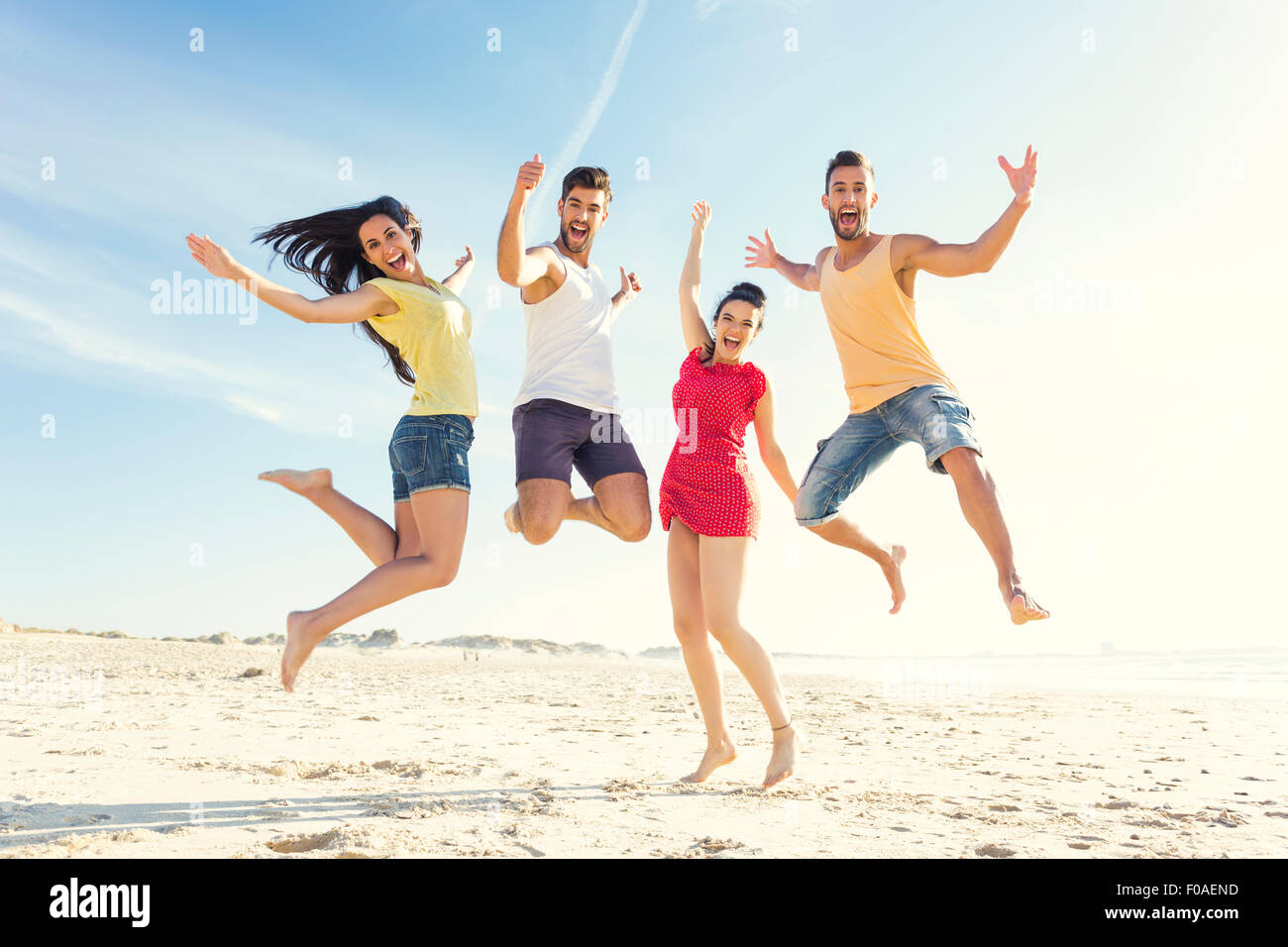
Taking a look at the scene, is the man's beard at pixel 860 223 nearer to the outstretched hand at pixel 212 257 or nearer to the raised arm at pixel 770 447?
the raised arm at pixel 770 447

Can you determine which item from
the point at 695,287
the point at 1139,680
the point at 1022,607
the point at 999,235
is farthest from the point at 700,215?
the point at 1139,680

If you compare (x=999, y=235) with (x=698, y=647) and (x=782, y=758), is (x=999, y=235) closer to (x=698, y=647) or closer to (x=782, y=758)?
(x=698, y=647)

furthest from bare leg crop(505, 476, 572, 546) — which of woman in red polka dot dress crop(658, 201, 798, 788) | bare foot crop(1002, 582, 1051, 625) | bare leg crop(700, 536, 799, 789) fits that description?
bare foot crop(1002, 582, 1051, 625)

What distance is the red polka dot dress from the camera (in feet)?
14.0

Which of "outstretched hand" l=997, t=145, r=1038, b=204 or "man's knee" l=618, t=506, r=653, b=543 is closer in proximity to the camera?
"outstretched hand" l=997, t=145, r=1038, b=204

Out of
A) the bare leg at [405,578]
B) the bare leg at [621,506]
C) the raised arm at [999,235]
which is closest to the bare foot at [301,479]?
the bare leg at [405,578]

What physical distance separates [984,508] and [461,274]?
310cm

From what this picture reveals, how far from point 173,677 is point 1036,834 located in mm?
9285

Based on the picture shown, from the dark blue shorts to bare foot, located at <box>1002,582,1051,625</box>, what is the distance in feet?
6.73

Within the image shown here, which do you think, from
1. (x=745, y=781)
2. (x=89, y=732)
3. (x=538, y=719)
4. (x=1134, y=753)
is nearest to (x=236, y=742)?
(x=89, y=732)

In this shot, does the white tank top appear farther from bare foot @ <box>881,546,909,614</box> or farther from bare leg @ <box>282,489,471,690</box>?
bare foot @ <box>881,546,909,614</box>

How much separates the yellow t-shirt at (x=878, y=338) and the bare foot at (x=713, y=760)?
6.12 feet
